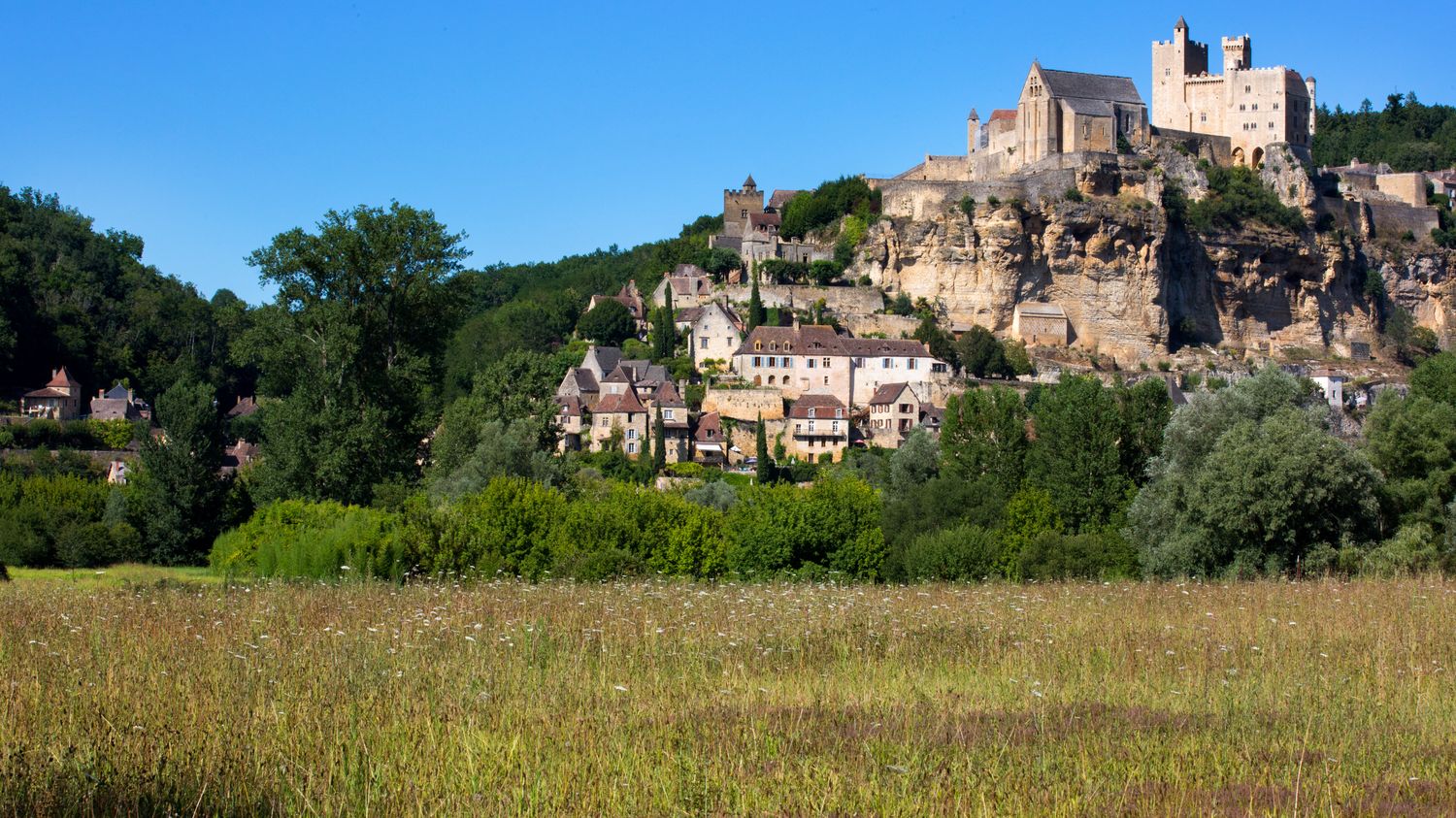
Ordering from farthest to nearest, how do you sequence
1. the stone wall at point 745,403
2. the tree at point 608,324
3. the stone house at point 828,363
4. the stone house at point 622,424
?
1. the tree at point 608,324
2. the stone house at point 828,363
3. the stone wall at point 745,403
4. the stone house at point 622,424

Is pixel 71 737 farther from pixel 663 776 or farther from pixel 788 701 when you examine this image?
pixel 788 701

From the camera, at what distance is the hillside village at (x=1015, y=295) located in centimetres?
7100

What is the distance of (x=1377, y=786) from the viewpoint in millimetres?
7207

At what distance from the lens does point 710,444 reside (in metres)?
68.1

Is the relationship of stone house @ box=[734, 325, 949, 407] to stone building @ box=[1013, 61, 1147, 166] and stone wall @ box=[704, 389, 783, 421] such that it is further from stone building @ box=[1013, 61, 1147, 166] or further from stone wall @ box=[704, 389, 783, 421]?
stone building @ box=[1013, 61, 1147, 166]

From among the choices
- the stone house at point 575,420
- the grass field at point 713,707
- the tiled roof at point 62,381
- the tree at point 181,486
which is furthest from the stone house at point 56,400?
the grass field at point 713,707

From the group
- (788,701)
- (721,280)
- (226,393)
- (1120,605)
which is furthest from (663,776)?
(226,393)

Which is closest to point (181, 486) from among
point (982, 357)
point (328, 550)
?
point (328, 550)

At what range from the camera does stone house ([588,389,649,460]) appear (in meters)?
67.8

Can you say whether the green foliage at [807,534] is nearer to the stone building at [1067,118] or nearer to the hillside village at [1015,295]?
the hillside village at [1015,295]

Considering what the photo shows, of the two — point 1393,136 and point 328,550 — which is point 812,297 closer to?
point 328,550

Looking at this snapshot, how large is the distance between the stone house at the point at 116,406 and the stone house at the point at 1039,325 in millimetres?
51609

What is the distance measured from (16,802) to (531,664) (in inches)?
160

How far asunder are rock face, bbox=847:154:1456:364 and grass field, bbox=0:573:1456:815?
70840 mm
